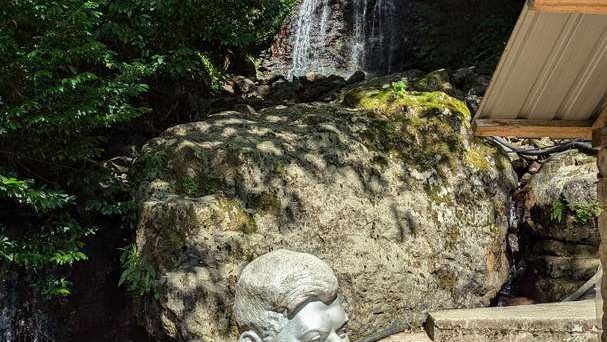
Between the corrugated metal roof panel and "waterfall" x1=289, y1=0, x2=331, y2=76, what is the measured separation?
829 centimetres

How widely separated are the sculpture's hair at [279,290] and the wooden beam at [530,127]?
218cm

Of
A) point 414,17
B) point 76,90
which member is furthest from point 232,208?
point 414,17

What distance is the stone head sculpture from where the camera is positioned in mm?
2252

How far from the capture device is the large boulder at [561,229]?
21.4ft

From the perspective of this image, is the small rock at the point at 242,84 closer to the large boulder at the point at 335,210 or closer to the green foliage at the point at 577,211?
the large boulder at the point at 335,210

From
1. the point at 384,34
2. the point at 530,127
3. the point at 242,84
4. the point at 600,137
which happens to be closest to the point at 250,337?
the point at 530,127

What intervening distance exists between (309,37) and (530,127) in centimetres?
880

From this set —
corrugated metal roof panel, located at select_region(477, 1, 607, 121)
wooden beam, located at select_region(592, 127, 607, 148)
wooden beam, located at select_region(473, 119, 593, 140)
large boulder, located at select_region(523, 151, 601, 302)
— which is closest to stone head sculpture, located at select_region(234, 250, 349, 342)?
corrugated metal roof panel, located at select_region(477, 1, 607, 121)

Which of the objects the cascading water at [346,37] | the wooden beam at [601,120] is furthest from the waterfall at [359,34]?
the wooden beam at [601,120]

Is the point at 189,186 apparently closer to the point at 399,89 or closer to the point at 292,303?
the point at 399,89

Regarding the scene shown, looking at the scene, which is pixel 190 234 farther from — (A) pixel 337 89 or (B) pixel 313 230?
(A) pixel 337 89

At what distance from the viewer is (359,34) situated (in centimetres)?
1218

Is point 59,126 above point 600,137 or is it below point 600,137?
below

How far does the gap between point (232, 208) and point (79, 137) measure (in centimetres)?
180
